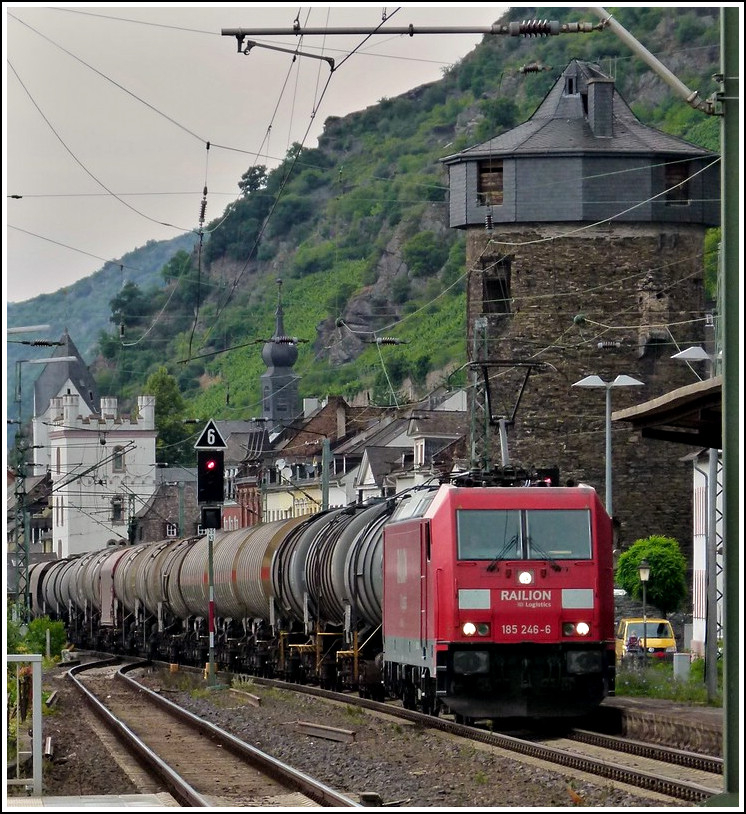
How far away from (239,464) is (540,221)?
5599 centimetres

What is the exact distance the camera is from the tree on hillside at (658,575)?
58844mm

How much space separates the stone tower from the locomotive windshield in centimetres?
4586

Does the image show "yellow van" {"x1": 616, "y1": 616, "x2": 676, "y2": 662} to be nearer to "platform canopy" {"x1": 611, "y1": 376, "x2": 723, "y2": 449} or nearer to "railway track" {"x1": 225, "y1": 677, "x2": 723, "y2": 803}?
"railway track" {"x1": 225, "y1": 677, "x2": 723, "y2": 803}

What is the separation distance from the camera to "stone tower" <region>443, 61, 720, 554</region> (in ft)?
221

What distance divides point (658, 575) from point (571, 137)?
1822cm

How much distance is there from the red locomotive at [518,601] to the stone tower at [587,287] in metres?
45.9

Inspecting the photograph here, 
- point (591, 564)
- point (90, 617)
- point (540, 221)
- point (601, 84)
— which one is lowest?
point (90, 617)

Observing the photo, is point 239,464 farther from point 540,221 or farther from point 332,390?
point 540,221

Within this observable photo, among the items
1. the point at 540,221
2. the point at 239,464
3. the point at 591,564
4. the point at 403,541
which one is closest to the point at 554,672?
the point at 591,564

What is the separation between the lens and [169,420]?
148750mm

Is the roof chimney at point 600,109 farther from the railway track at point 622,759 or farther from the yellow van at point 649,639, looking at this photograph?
the railway track at point 622,759

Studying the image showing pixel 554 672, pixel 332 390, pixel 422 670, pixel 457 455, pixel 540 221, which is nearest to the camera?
pixel 554 672

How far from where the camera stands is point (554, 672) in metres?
20.2

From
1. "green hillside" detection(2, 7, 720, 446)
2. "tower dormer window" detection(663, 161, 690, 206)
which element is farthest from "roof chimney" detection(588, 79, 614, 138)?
"green hillside" detection(2, 7, 720, 446)
